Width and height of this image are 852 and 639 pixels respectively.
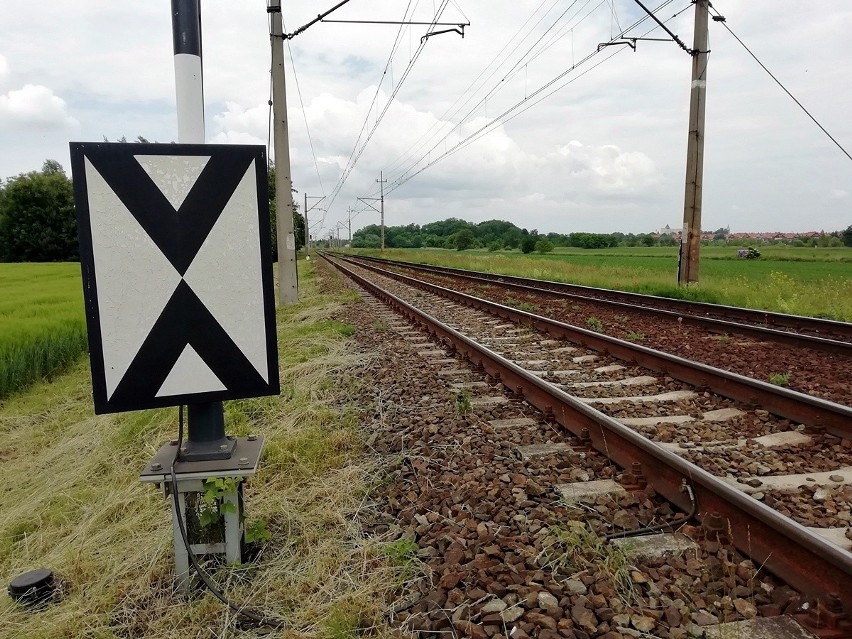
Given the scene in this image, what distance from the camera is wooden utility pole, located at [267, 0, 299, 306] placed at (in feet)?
43.8

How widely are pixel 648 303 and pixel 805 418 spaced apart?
26.4ft

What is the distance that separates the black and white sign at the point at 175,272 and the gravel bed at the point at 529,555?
1.07 meters

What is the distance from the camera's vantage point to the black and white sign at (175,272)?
6.25ft

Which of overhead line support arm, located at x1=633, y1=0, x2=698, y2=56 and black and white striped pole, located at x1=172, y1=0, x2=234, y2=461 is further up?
overhead line support arm, located at x1=633, y1=0, x2=698, y2=56

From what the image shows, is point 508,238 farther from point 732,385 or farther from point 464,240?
point 732,385

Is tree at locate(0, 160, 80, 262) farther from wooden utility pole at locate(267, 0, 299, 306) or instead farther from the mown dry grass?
the mown dry grass

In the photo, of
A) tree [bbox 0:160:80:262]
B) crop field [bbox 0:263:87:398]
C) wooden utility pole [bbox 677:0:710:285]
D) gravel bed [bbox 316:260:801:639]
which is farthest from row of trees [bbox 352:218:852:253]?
gravel bed [bbox 316:260:801:639]

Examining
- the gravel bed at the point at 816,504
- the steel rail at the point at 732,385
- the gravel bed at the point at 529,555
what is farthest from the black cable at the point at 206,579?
the steel rail at the point at 732,385

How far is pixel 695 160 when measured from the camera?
1409cm

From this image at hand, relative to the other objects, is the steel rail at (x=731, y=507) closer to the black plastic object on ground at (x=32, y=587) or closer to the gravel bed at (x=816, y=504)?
the gravel bed at (x=816, y=504)

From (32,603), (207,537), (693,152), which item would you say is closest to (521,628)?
(207,537)

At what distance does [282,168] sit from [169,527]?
12.0 meters

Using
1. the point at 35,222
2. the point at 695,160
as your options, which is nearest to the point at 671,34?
the point at 695,160

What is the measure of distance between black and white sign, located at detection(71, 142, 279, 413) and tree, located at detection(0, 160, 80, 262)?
67.6 m
